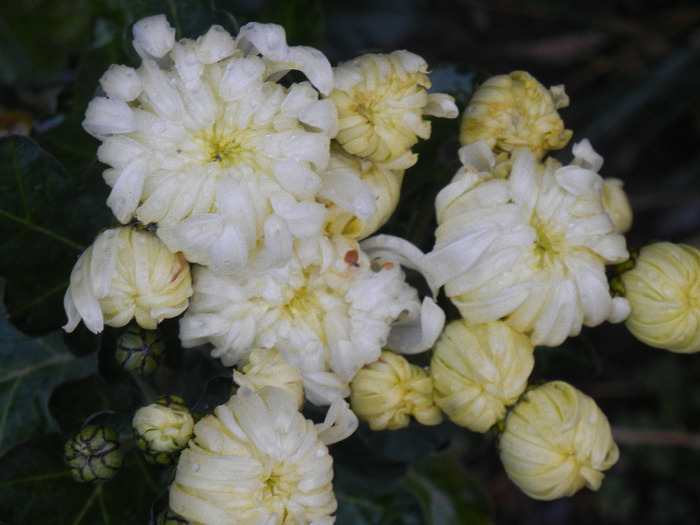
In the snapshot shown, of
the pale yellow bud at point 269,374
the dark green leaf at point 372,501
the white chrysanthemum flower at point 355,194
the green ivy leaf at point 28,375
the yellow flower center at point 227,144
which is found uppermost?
the yellow flower center at point 227,144

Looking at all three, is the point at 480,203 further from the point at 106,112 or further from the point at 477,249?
the point at 106,112

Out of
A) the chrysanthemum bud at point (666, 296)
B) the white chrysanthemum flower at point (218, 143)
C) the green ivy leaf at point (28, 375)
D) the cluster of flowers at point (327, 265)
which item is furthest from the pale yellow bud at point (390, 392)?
the green ivy leaf at point (28, 375)

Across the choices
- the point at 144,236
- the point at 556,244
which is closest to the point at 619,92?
the point at 556,244

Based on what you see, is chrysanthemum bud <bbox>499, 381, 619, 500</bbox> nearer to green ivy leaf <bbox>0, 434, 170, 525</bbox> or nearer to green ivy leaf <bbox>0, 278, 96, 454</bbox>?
green ivy leaf <bbox>0, 434, 170, 525</bbox>

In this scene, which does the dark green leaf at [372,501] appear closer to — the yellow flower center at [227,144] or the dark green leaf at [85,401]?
the dark green leaf at [85,401]

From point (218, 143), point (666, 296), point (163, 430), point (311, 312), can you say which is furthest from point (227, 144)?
point (666, 296)

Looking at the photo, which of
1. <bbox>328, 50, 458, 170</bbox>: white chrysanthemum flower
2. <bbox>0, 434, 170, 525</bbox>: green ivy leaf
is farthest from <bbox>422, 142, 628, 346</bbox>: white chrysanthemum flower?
<bbox>0, 434, 170, 525</bbox>: green ivy leaf

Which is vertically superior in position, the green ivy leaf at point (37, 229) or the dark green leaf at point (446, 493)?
the green ivy leaf at point (37, 229)

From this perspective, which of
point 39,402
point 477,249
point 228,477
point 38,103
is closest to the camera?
point 228,477

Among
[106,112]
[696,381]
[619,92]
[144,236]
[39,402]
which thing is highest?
[106,112]
